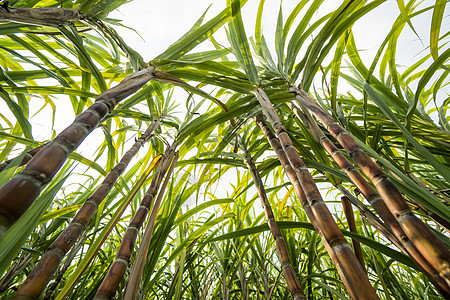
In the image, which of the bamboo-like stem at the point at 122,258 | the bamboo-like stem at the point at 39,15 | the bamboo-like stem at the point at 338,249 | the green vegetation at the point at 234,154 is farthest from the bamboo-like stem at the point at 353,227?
the bamboo-like stem at the point at 39,15

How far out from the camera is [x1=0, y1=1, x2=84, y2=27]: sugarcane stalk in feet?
1.60

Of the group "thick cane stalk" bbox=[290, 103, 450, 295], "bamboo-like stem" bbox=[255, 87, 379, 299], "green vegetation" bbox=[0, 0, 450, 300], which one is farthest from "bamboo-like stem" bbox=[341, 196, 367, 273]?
"bamboo-like stem" bbox=[255, 87, 379, 299]

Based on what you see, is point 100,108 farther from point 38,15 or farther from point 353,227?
point 353,227

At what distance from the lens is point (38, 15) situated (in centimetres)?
53

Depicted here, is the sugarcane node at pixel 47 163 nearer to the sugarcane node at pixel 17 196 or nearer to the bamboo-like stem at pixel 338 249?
the sugarcane node at pixel 17 196

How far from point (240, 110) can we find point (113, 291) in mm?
613

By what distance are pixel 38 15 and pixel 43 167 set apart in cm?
44

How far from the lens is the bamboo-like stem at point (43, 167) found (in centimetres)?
23

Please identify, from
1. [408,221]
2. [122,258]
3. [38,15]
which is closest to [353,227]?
[408,221]

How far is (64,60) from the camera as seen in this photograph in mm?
945

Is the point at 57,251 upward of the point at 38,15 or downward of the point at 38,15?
downward

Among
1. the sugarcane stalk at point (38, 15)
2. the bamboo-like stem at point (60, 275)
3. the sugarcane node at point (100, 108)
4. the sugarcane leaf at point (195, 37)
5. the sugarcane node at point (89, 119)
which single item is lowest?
the bamboo-like stem at point (60, 275)

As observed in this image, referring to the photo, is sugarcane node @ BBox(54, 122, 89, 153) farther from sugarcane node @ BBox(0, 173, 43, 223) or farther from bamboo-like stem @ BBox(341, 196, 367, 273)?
bamboo-like stem @ BBox(341, 196, 367, 273)

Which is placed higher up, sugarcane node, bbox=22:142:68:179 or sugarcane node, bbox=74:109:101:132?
sugarcane node, bbox=74:109:101:132
